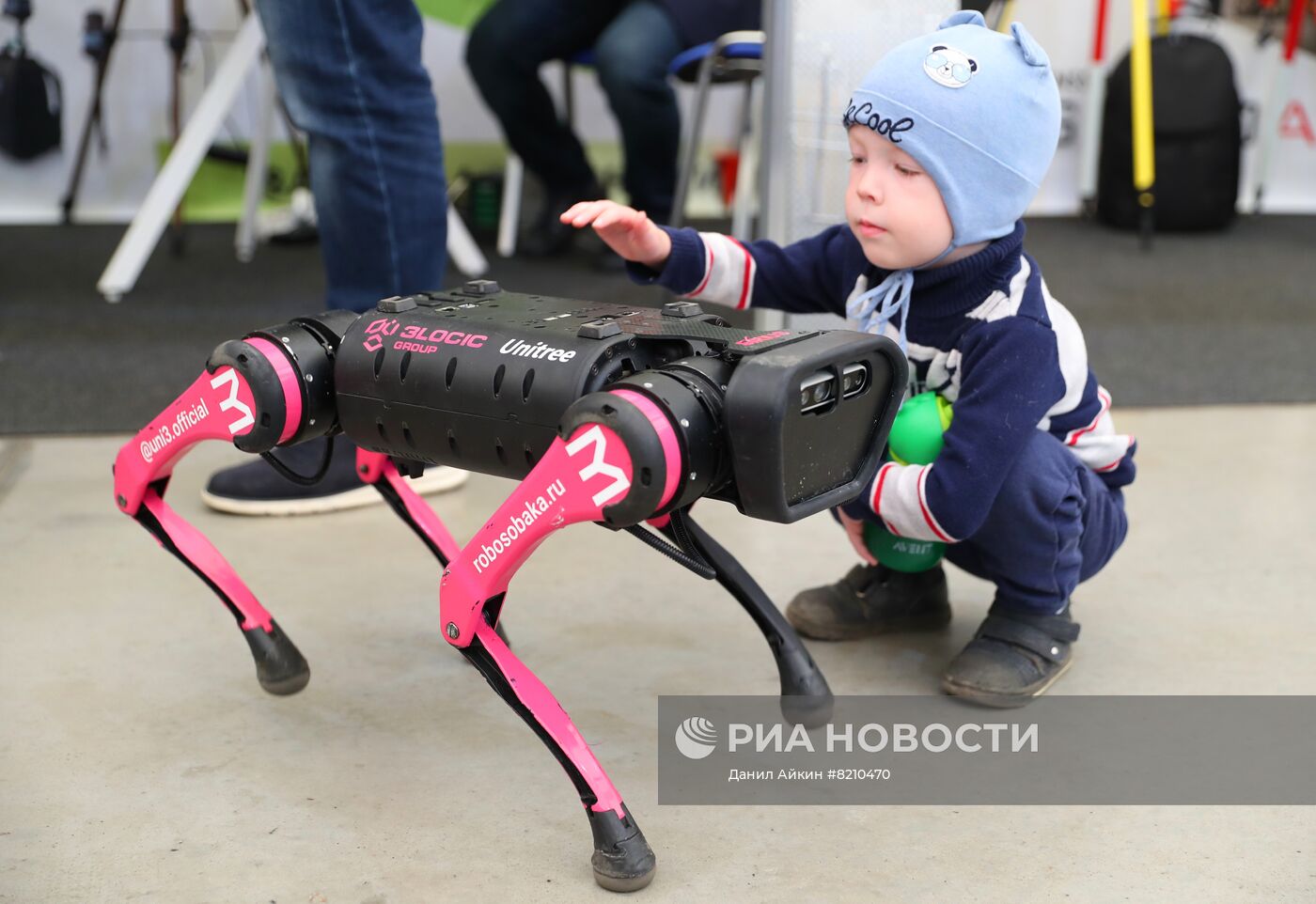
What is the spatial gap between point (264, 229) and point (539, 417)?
2654mm

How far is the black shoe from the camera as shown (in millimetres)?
3057

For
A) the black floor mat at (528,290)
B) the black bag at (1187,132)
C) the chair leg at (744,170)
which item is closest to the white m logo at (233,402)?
the black floor mat at (528,290)

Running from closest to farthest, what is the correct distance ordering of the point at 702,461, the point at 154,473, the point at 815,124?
1. the point at 702,461
2. the point at 154,473
3. the point at 815,124

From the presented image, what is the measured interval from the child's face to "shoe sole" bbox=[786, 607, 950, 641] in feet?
1.15

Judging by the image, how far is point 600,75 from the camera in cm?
273

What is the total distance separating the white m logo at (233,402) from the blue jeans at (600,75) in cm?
184

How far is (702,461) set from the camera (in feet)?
2.54

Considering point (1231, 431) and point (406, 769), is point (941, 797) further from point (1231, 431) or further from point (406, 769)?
point (1231, 431)

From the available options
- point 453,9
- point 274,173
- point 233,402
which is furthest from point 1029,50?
point 274,173

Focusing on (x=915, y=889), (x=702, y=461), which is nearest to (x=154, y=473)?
(x=702, y=461)

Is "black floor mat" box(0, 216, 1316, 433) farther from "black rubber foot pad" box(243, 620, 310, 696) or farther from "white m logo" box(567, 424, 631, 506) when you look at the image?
"white m logo" box(567, 424, 631, 506)

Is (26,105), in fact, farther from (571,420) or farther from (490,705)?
(571,420)

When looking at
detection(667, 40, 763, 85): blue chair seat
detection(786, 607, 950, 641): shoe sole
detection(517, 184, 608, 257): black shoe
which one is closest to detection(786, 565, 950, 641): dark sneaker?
detection(786, 607, 950, 641): shoe sole

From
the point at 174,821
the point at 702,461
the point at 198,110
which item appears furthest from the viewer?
the point at 198,110
